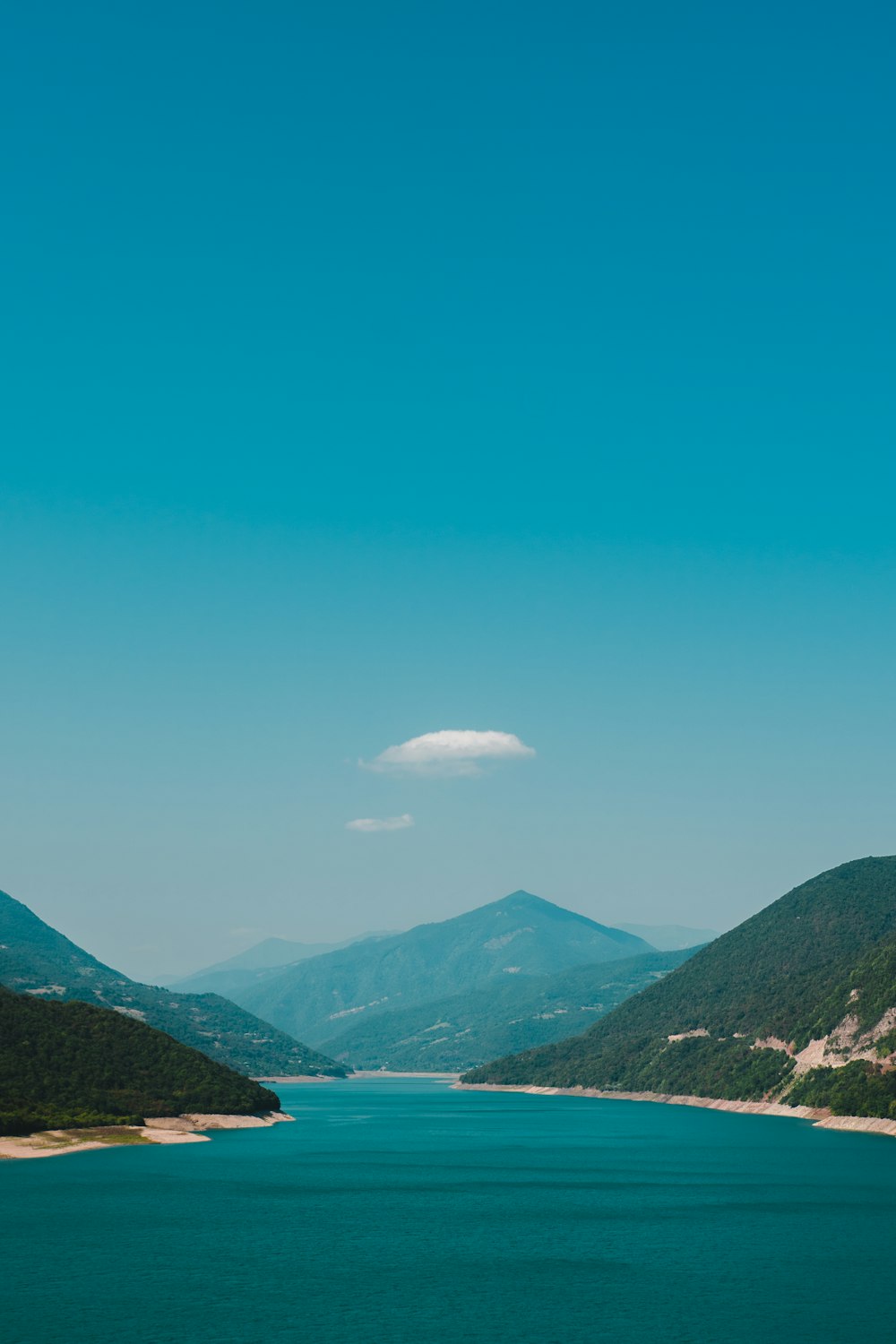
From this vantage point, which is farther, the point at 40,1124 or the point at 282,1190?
the point at 40,1124

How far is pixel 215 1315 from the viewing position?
85625mm

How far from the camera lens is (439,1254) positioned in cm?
11012

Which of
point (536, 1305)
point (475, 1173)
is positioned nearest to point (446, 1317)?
point (536, 1305)

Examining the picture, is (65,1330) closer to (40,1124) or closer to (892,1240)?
(892,1240)

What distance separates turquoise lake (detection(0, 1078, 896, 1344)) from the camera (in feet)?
276

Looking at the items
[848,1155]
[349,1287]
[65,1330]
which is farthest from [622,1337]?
[848,1155]

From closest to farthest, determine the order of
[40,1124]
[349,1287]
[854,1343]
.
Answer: [854,1343] < [349,1287] < [40,1124]

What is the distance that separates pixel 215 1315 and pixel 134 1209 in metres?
50.4

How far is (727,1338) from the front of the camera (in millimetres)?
80875

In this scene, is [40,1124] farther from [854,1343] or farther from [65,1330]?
[854,1343]

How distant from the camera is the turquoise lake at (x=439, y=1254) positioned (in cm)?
8406


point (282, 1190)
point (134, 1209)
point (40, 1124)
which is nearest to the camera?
point (134, 1209)

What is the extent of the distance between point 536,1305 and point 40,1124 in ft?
414

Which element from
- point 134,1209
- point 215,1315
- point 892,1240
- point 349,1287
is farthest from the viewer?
point 134,1209
